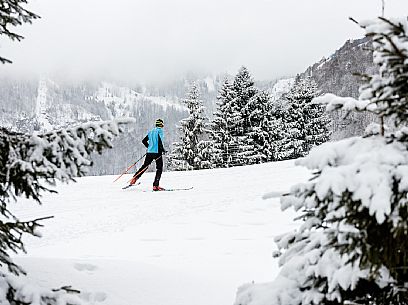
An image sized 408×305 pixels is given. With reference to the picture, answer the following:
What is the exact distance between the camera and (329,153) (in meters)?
2.22

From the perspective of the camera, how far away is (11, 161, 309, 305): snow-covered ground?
4.82 meters

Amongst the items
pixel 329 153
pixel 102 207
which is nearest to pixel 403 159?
pixel 329 153

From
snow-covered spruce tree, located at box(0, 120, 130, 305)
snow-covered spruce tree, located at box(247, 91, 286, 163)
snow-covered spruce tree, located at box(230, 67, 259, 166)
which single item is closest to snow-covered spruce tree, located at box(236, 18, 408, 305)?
snow-covered spruce tree, located at box(0, 120, 130, 305)

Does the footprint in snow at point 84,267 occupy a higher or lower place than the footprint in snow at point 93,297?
higher

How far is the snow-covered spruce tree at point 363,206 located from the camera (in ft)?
6.47

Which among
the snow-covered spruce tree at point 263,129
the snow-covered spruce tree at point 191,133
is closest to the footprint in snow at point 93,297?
→ the snow-covered spruce tree at point 263,129

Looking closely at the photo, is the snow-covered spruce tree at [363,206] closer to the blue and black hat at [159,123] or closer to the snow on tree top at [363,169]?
the snow on tree top at [363,169]

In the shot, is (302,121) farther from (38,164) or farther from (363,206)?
(363,206)

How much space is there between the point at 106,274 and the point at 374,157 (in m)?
3.86

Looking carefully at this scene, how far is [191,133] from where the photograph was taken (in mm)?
36219

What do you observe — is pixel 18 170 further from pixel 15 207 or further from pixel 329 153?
pixel 15 207

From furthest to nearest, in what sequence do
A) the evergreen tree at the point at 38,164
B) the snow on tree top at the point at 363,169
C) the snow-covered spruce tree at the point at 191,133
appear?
the snow-covered spruce tree at the point at 191,133
the evergreen tree at the point at 38,164
the snow on tree top at the point at 363,169

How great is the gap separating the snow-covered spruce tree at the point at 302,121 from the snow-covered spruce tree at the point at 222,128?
553 centimetres

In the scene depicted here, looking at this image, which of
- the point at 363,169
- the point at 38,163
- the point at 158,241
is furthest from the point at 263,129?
the point at 363,169
